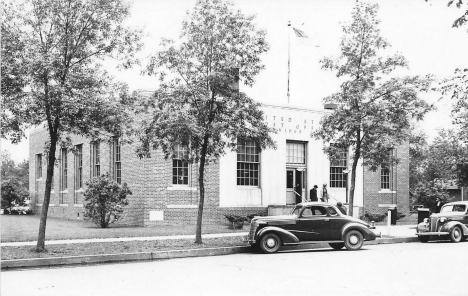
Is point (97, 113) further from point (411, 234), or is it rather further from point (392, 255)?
point (411, 234)

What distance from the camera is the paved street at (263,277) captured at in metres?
9.97

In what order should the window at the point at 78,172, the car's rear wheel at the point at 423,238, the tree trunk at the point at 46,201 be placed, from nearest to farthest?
the tree trunk at the point at 46,201, the car's rear wheel at the point at 423,238, the window at the point at 78,172

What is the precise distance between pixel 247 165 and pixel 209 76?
12.2 m

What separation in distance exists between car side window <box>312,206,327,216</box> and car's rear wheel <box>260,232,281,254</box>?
1.49m

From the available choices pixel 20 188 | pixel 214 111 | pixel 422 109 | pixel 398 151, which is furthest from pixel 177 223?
pixel 20 188

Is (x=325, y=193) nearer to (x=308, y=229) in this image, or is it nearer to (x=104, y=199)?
(x=104, y=199)

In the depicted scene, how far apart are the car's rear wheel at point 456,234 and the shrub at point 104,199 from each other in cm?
1344

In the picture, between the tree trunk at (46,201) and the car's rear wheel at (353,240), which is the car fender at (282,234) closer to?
the car's rear wheel at (353,240)

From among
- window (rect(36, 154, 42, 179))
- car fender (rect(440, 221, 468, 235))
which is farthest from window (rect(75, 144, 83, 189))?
car fender (rect(440, 221, 468, 235))

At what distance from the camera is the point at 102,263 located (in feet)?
47.8

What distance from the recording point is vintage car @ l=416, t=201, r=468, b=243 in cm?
2098

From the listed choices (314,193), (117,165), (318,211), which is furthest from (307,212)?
(117,165)

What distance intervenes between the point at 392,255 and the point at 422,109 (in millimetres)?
8201

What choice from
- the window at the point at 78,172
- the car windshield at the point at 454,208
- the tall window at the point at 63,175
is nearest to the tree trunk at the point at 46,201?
the car windshield at the point at 454,208
